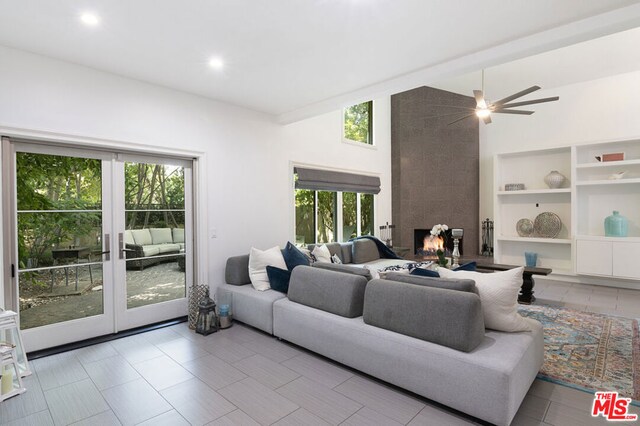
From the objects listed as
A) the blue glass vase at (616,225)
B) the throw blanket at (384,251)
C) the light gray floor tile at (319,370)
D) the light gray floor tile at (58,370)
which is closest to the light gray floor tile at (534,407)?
the light gray floor tile at (319,370)

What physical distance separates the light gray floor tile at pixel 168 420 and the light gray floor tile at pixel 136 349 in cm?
96

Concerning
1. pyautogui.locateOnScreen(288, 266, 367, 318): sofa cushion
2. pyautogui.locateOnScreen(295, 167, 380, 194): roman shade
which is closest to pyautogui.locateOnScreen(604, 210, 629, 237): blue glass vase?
pyautogui.locateOnScreen(295, 167, 380, 194): roman shade

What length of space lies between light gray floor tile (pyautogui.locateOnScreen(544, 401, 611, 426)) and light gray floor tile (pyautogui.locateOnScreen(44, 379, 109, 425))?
287cm

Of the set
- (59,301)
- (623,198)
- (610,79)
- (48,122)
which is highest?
(610,79)

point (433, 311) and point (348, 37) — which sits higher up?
point (348, 37)

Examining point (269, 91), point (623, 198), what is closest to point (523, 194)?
point (623, 198)

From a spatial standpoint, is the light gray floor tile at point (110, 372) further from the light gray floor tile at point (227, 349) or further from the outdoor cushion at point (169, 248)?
the outdoor cushion at point (169, 248)

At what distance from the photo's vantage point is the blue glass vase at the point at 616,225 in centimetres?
521

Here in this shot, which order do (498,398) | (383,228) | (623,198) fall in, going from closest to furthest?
1. (498,398)
2. (623,198)
3. (383,228)

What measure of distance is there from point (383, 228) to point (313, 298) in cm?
413

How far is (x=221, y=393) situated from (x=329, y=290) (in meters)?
1.14

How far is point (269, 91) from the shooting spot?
12.8 feet

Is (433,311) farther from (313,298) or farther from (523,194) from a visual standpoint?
(523,194)

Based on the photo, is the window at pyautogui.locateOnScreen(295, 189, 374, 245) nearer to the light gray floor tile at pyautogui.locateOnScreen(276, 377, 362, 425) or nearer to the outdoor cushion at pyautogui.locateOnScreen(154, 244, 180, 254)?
the outdoor cushion at pyautogui.locateOnScreen(154, 244, 180, 254)
